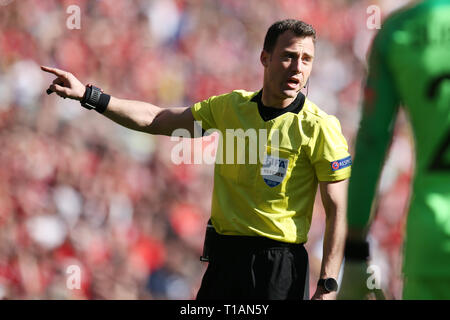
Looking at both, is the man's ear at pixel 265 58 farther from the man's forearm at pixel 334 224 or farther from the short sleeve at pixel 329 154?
the man's forearm at pixel 334 224

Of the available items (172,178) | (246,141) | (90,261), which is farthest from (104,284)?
(246,141)

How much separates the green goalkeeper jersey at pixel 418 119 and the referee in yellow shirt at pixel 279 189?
125 cm

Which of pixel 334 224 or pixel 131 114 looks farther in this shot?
pixel 131 114

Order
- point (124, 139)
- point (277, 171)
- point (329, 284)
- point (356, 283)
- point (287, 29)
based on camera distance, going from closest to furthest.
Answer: point (356, 283)
point (329, 284)
point (277, 171)
point (287, 29)
point (124, 139)

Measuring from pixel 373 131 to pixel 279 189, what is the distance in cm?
135

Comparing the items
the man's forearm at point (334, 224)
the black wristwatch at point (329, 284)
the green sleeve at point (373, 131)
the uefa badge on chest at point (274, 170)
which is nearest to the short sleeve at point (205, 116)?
the uefa badge on chest at point (274, 170)

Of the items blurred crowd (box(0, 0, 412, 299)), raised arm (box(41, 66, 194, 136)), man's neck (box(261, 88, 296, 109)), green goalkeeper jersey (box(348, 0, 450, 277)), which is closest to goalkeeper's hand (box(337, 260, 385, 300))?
green goalkeeper jersey (box(348, 0, 450, 277))

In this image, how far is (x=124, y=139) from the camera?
6582 mm

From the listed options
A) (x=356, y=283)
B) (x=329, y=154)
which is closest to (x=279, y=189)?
(x=329, y=154)

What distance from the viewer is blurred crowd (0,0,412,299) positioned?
20.8 feet

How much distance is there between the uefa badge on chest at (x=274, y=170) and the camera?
3627 mm

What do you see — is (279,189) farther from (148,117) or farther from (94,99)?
(94,99)

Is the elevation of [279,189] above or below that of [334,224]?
above
